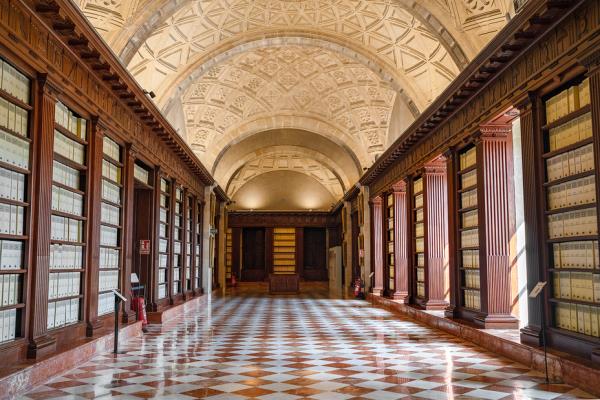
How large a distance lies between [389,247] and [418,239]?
10.9 feet

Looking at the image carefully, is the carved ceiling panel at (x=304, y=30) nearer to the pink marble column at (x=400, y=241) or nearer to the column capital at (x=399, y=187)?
the column capital at (x=399, y=187)

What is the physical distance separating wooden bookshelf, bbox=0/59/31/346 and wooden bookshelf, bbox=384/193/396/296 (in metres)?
11.9

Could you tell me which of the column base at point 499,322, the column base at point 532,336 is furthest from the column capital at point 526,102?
the column base at point 499,322

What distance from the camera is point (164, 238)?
1345 centimetres

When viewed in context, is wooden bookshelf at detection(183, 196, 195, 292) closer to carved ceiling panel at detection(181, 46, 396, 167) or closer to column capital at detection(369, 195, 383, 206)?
carved ceiling panel at detection(181, 46, 396, 167)

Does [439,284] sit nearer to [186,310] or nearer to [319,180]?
[186,310]

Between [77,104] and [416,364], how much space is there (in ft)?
18.3

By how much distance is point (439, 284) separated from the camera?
41.6ft

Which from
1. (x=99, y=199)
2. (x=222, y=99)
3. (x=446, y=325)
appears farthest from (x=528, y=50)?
(x=222, y=99)

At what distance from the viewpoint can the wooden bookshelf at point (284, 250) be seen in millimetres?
33219

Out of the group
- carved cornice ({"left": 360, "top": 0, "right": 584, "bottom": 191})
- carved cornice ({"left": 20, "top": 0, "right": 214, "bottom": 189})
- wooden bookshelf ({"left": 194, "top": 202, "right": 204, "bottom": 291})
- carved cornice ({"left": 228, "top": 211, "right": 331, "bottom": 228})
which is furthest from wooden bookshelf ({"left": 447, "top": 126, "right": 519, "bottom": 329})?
carved cornice ({"left": 228, "top": 211, "right": 331, "bottom": 228})

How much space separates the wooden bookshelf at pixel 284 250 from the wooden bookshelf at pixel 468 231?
907 inches

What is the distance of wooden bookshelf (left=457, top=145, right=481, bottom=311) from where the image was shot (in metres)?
9.80

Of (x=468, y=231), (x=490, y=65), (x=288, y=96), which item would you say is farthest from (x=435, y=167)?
(x=288, y=96)
